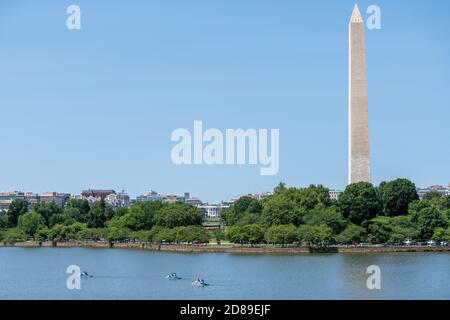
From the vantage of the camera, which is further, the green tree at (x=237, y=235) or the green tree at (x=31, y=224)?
the green tree at (x=31, y=224)

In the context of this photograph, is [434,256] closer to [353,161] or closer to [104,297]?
[353,161]

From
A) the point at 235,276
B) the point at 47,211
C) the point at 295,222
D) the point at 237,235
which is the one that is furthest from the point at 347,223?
the point at 47,211

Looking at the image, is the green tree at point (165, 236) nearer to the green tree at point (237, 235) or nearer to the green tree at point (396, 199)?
the green tree at point (237, 235)

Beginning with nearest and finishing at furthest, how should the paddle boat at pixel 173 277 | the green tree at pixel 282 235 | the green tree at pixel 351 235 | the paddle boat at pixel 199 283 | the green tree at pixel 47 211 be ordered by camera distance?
the paddle boat at pixel 199 283
the paddle boat at pixel 173 277
the green tree at pixel 351 235
the green tree at pixel 282 235
the green tree at pixel 47 211

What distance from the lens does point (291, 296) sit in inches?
1379

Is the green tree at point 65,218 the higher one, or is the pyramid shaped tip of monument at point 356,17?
the pyramid shaped tip of monument at point 356,17

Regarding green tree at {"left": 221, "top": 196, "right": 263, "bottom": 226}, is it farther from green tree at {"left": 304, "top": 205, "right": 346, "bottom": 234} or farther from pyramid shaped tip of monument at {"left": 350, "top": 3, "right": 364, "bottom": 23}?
pyramid shaped tip of monument at {"left": 350, "top": 3, "right": 364, "bottom": 23}

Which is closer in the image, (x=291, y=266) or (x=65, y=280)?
(x=65, y=280)

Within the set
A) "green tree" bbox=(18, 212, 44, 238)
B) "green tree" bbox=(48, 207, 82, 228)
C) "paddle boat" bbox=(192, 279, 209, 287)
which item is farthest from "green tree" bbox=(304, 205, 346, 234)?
"green tree" bbox=(48, 207, 82, 228)

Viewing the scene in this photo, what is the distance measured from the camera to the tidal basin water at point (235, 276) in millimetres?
36438

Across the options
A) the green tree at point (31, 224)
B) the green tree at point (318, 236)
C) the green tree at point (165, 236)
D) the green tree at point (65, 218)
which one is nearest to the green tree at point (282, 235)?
the green tree at point (318, 236)

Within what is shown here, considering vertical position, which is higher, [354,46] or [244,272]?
[354,46]
